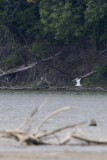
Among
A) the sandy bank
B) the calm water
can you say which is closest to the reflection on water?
the calm water

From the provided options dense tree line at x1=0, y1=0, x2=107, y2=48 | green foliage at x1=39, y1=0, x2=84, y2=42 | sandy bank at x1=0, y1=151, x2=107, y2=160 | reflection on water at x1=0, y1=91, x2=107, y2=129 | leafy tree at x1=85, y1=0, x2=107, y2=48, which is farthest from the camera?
green foliage at x1=39, y1=0, x2=84, y2=42

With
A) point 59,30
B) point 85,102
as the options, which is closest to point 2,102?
point 85,102

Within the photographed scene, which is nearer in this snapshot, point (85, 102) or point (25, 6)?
point (85, 102)

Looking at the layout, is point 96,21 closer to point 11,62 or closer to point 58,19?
point 58,19

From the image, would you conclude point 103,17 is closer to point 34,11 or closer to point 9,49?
point 34,11

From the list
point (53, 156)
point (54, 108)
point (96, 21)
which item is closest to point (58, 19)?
point (96, 21)

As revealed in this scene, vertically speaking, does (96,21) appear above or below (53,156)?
above

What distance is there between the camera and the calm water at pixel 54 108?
22.1 m

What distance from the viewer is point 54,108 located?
30.1 meters

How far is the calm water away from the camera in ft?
72.6

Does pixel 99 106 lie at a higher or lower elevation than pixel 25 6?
lower

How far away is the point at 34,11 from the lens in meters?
49.4

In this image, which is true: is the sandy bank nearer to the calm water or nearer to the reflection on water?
the calm water

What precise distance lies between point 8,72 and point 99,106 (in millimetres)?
17790
